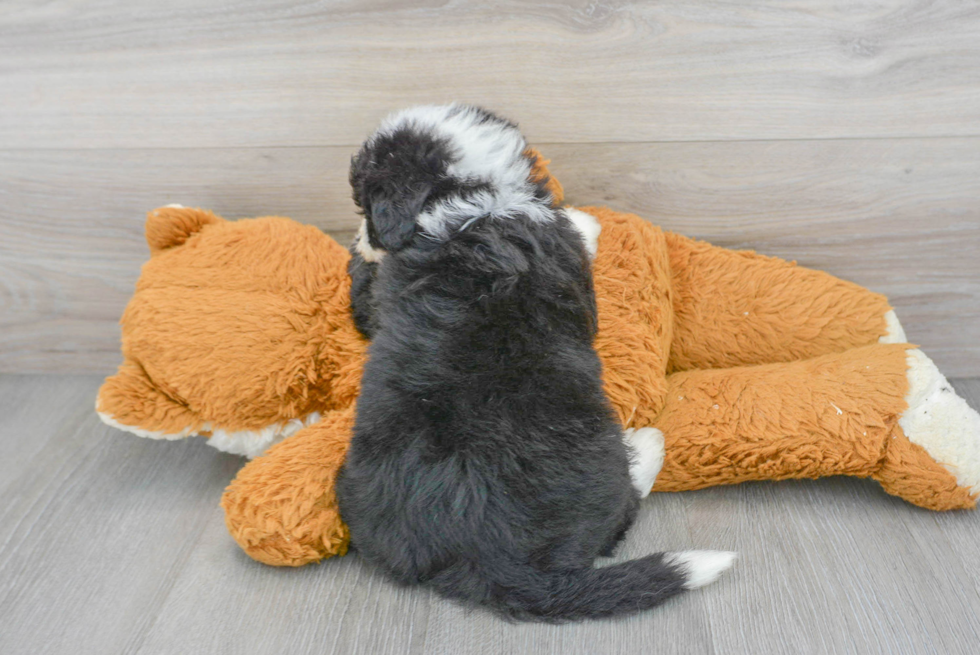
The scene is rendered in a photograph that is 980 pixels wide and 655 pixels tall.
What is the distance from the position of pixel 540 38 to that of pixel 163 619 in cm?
94

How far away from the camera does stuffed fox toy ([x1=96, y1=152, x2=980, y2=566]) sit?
3.07 feet

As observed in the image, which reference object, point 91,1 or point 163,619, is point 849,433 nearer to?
point 163,619

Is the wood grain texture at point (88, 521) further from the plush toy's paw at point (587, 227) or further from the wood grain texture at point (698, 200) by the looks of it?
the plush toy's paw at point (587, 227)

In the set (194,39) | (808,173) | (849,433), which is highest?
(194,39)

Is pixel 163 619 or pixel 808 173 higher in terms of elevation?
pixel 808 173

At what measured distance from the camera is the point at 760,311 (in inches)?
42.8

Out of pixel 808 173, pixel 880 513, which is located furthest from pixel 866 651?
pixel 808 173

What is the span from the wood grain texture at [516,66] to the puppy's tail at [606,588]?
2.09 feet

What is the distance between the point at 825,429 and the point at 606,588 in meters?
0.38

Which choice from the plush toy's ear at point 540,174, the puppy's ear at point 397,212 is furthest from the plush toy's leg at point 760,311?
the puppy's ear at point 397,212

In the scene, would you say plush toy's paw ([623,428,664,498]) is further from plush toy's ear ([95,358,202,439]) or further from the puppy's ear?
plush toy's ear ([95,358,202,439])

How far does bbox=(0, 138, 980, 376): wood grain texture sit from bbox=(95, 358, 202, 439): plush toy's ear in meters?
0.35

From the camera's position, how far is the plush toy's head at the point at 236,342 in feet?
3.25

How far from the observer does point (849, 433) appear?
3.11 ft
